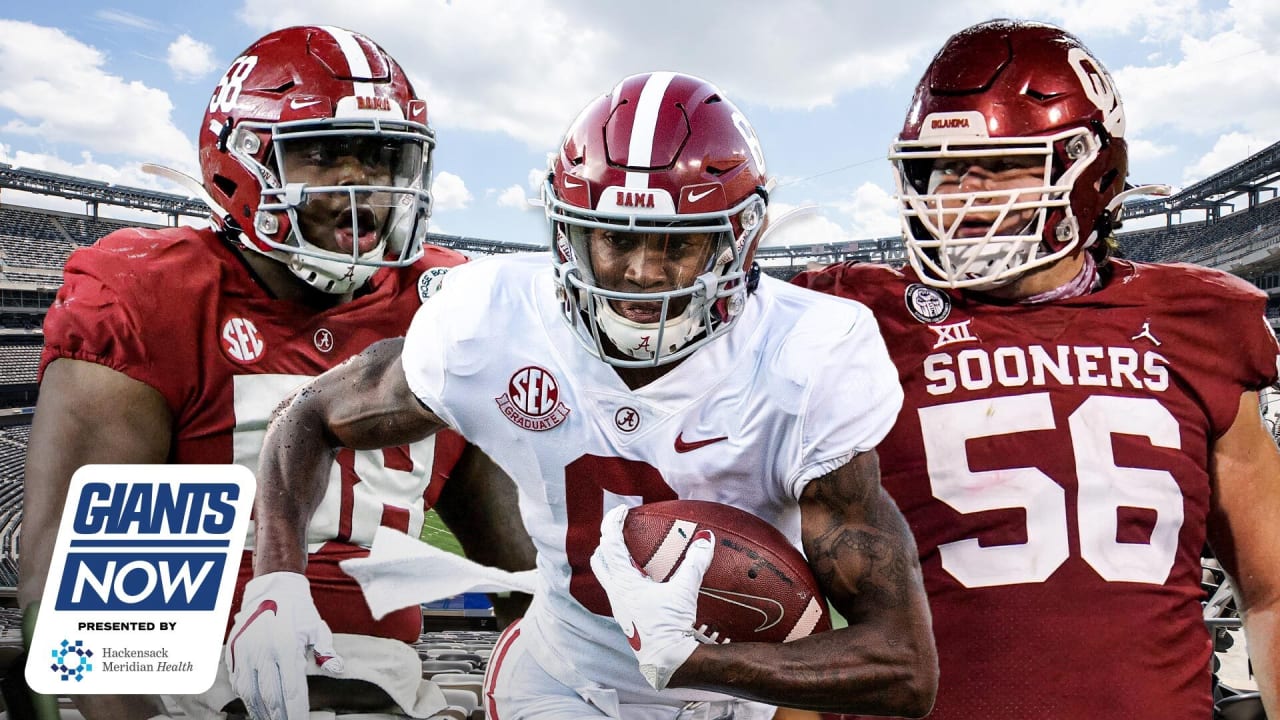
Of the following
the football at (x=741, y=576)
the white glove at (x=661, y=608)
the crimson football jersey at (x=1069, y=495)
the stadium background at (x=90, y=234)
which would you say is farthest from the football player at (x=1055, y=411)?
the stadium background at (x=90, y=234)

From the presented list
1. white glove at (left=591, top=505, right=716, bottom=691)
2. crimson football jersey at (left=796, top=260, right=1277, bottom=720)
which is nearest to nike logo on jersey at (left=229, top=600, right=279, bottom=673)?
white glove at (left=591, top=505, right=716, bottom=691)

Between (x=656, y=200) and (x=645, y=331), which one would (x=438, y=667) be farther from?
(x=656, y=200)

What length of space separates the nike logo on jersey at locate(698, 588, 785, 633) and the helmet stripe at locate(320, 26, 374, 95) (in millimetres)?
1144

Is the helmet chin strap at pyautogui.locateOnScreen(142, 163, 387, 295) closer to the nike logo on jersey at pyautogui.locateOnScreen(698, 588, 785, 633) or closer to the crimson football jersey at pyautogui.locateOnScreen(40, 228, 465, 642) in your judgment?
the crimson football jersey at pyautogui.locateOnScreen(40, 228, 465, 642)

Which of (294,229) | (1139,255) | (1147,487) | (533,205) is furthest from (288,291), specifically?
(1139,255)

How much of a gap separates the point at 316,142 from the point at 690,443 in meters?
0.95

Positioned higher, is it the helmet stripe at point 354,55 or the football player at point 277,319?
the helmet stripe at point 354,55

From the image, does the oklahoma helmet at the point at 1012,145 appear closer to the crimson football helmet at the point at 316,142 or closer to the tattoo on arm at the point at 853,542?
the tattoo on arm at the point at 853,542

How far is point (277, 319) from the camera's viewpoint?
1.72 meters

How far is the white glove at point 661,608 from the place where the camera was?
3.94ft

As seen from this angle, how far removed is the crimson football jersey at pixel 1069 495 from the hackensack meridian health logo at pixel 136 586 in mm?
1191

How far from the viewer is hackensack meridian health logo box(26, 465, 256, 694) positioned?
1.52 m

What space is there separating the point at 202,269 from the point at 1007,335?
1505mm

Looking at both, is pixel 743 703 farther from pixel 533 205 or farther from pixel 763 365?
pixel 533 205
